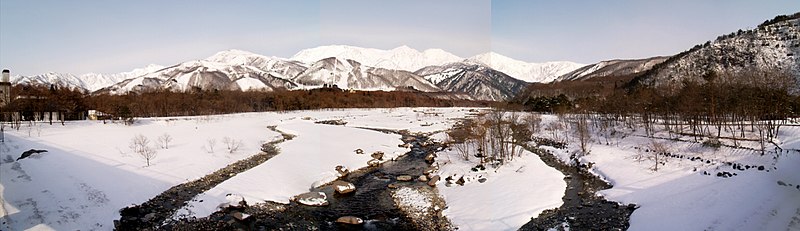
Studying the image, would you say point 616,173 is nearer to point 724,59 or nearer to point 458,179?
point 458,179

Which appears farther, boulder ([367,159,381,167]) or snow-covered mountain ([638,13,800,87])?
snow-covered mountain ([638,13,800,87])

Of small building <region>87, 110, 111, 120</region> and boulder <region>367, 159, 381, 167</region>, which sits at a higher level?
small building <region>87, 110, 111, 120</region>

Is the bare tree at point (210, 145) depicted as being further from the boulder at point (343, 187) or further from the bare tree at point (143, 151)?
the boulder at point (343, 187)

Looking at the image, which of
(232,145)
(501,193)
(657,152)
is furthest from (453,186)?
(232,145)

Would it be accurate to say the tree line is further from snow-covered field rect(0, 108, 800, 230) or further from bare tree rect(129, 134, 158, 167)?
bare tree rect(129, 134, 158, 167)

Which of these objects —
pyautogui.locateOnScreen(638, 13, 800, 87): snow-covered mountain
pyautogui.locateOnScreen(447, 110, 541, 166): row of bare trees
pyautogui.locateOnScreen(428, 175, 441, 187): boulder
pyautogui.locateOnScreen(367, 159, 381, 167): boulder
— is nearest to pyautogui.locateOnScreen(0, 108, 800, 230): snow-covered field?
pyautogui.locateOnScreen(428, 175, 441, 187): boulder

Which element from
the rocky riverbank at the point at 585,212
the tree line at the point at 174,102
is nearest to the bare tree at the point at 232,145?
the rocky riverbank at the point at 585,212

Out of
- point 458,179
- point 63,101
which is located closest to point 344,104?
point 63,101
